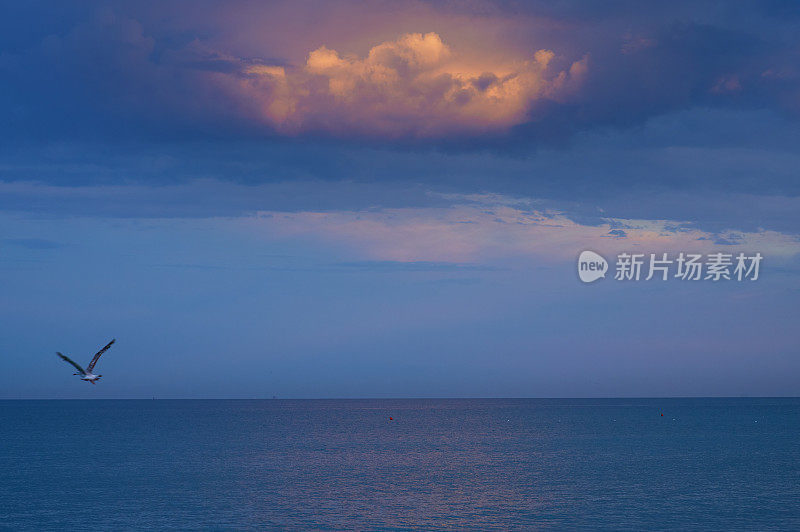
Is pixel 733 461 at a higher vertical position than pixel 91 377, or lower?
lower

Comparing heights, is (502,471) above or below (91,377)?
below

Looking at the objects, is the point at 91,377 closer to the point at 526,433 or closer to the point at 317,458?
the point at 317,458

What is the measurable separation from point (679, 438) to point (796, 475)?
66987 mm

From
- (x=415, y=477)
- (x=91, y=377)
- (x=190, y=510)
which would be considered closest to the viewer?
(x=91, y=377)

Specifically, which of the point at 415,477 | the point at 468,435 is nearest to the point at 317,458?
the point at 415,477

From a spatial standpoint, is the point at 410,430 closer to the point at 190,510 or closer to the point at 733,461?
the point at 733,461

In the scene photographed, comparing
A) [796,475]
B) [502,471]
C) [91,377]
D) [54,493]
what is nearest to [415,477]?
[502,471]

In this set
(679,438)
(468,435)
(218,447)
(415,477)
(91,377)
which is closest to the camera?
(91,377)

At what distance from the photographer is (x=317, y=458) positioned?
116 m

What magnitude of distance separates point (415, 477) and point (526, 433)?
3524 inches

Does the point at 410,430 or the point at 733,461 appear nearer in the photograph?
the point at 733,461

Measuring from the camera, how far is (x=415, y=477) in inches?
3661

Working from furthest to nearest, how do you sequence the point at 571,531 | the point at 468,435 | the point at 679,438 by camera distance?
the point at 468,435 < the point at 679,438 < the point at 571,531

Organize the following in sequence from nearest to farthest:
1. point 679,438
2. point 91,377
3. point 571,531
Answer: point 91,377 → point 571,531 → point 679,438
